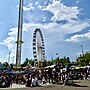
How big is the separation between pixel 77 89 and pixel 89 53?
87.9 meters

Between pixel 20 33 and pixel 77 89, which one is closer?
pixel 77 89

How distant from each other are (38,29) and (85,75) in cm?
2665

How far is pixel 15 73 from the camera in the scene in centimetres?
3381

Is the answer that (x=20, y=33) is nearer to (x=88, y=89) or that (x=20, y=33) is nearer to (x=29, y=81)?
(x=29, y=81)

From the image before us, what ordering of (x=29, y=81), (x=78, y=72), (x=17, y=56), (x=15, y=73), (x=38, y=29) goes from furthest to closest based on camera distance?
(x=17, y=56) → (x=38, y=29) → (x=78, y=72) → (x=15, y=73) → (x=29, y=81)

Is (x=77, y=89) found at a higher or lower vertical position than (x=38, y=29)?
lower

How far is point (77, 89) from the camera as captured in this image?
19.0 metres

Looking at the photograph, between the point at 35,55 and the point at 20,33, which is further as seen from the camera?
the point at 20,33

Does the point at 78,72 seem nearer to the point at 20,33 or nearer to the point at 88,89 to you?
the point at 88,89

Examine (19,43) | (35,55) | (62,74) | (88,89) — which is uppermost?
(19,43)

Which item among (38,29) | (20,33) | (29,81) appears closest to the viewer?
(29,81)

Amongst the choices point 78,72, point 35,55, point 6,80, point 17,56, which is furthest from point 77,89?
point 17,56

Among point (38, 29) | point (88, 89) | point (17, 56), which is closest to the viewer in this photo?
point (88, 89)

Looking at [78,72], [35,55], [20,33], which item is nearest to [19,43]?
[20,33]
